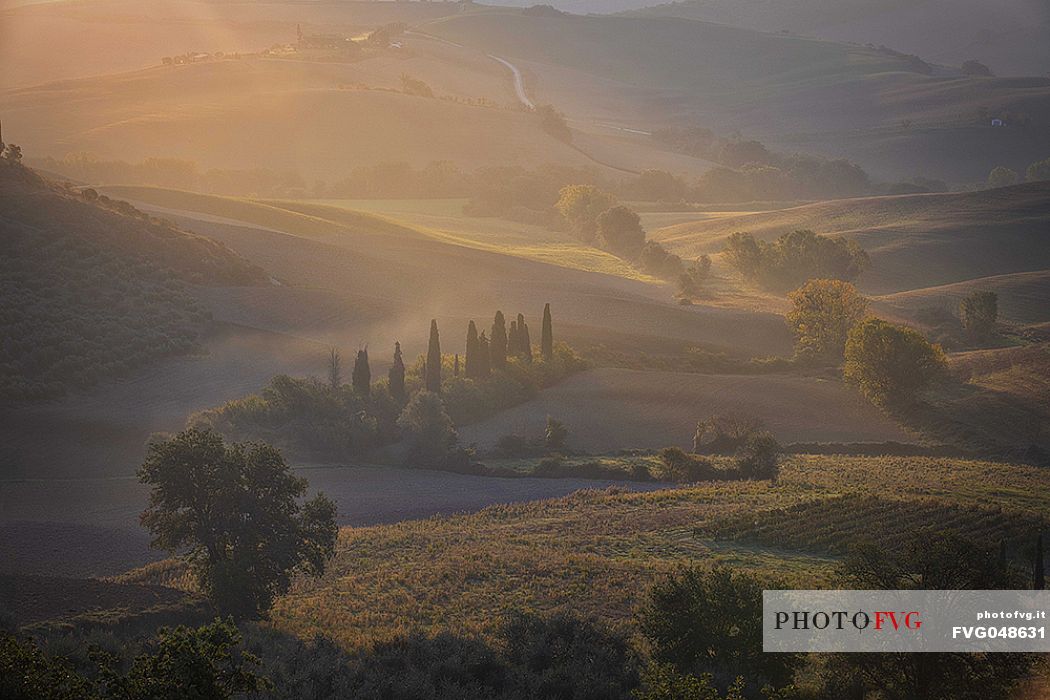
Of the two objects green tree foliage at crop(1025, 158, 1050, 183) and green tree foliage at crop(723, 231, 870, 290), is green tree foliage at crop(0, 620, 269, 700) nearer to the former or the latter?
green tree foliage at crop(723, 231, 870, 290)

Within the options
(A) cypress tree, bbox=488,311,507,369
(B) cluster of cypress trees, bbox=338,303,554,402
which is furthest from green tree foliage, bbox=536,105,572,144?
(A) cypress tree, bbox=488,311,507,369

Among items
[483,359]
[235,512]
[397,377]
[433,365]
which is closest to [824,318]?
[483,359]

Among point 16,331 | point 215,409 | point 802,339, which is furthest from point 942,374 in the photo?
point 16,331

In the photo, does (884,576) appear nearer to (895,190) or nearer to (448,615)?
(448,615)

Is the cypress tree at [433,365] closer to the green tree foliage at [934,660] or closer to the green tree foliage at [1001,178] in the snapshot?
the green tree foliage at [934,660]

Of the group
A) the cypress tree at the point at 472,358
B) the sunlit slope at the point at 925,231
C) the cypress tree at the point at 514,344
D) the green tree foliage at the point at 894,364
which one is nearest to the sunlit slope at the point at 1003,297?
the sunlit slope at the point at 925,231

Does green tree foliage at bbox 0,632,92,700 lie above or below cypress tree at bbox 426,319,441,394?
below
